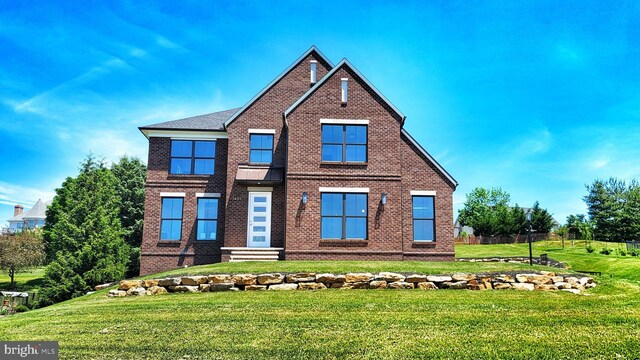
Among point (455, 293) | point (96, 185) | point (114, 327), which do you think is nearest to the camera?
point (114, 327)

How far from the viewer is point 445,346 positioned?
7406 mm

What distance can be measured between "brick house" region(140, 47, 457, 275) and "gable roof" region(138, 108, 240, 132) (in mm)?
102

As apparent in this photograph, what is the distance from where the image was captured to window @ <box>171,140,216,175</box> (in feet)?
72.5

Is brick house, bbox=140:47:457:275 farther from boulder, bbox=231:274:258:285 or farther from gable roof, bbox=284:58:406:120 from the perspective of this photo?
boulder, bbox=231:274:258:285

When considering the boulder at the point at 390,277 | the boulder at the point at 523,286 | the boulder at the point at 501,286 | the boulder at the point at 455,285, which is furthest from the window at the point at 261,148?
the boulder at the point at 523,286

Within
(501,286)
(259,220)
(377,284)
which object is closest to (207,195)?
(259,220)

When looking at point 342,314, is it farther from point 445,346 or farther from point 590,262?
point 590,262

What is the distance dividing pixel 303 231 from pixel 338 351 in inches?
462

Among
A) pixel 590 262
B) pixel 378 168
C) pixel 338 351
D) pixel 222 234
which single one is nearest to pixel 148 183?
pixel 222 234

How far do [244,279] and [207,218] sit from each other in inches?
356

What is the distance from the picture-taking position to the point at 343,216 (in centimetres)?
1936

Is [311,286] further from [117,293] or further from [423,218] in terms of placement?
[423,218]

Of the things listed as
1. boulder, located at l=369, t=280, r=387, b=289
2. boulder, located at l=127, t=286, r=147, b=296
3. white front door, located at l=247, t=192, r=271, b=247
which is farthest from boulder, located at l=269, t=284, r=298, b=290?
white front door, located at l=247, t=192, r=271, b=247

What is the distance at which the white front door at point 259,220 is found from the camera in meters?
20.6
